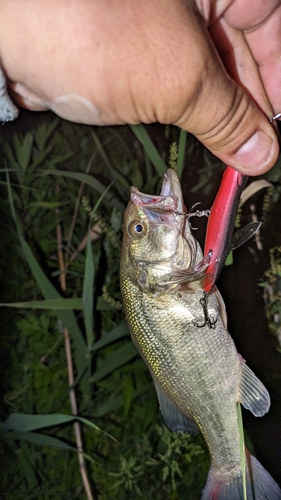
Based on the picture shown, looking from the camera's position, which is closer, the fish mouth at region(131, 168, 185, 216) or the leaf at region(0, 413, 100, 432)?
the fish mouth at region(131, 168, 185, 216)

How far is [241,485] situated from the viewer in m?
0.74

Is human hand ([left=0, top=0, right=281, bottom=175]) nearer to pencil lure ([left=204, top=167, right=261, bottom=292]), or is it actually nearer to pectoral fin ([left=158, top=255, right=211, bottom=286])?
pencil lure ([left=204, top=167, right=261, bottom=292])

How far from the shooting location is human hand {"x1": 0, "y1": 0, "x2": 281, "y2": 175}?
1.78ft

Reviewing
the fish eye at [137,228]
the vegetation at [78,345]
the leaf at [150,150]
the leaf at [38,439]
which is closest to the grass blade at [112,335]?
the vegetation at [78,345]

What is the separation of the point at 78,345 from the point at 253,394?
2.04ft

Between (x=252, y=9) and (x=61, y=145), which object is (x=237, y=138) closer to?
(x=252, y=9)

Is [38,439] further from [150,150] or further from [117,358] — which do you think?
[150,150]

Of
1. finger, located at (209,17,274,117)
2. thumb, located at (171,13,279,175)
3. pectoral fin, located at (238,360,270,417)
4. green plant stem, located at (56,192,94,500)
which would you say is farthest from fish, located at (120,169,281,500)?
green plant stem, located at (56,192,94,500)

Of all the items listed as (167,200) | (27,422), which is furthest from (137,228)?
(27,422)

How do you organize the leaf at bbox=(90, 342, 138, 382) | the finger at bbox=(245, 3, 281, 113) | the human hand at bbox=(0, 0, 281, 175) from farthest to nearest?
the leaf at bbox=(90, 342, 138, 382) → the finger at bbox=(245, 3, 281, 113) → the human hand at bbox=(0, 0, 281, 175)

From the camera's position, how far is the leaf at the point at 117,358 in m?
1.21

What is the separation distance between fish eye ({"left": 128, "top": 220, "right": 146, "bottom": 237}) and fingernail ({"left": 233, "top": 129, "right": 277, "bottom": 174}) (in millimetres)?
191

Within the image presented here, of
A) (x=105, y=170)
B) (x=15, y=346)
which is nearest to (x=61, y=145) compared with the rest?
(x=105, y=170)

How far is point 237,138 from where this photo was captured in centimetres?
69
